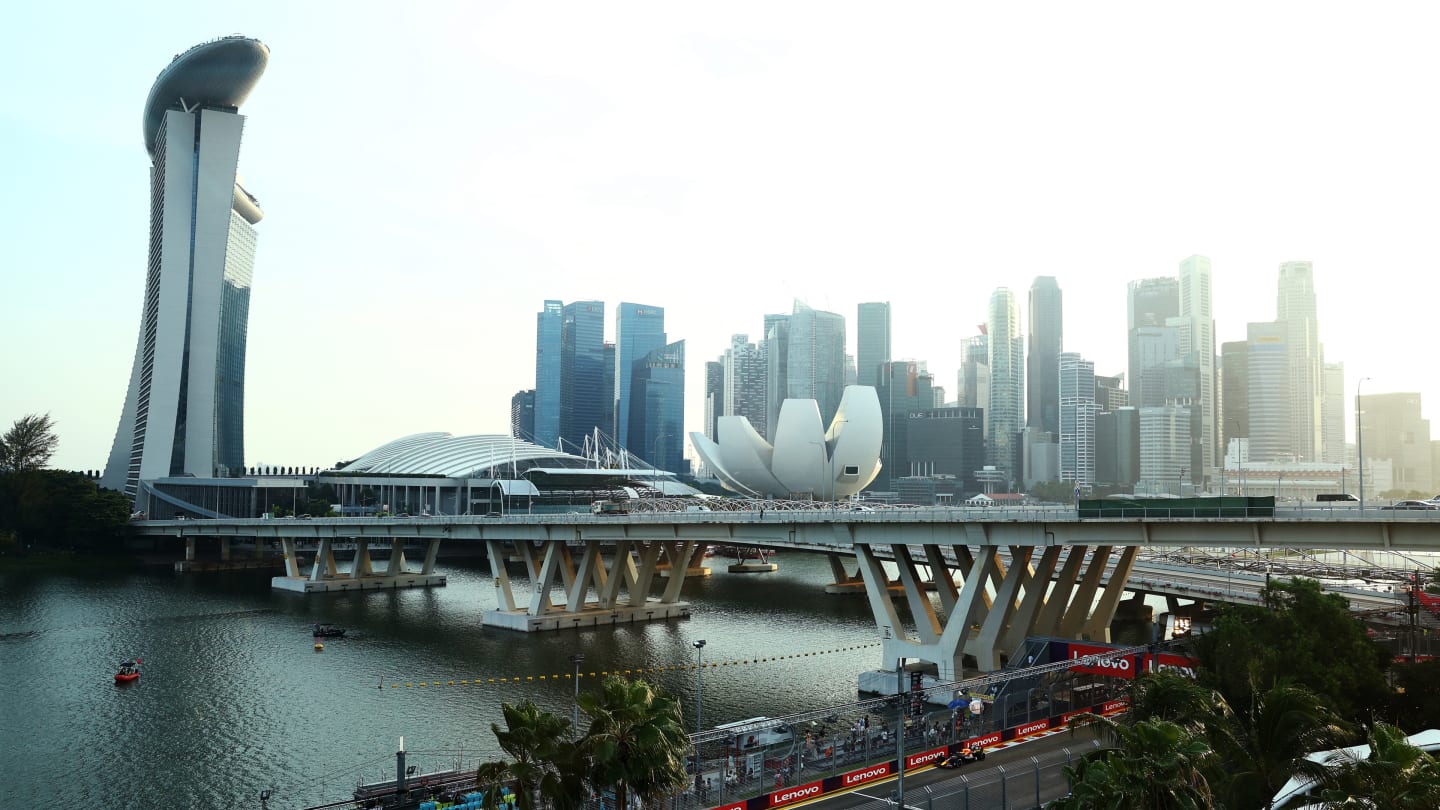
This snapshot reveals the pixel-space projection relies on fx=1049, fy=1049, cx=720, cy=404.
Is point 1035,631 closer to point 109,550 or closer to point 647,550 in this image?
point 647,550

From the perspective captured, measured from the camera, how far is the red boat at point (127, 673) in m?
49.2

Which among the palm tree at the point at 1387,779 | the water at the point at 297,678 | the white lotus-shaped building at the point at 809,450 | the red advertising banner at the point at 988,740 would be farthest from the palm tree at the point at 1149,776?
the white lotus-shaped building at the point at 809,450

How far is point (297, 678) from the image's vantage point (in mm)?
50656

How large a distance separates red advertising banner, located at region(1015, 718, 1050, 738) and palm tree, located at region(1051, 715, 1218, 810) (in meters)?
15.6

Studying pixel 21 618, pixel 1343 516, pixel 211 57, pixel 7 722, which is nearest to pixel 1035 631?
pixel 1343 516

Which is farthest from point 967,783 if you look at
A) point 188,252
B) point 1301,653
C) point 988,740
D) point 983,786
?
point 188,252

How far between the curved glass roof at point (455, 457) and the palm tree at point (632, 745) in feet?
338

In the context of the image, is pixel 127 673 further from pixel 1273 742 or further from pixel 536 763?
pixel 1273 742

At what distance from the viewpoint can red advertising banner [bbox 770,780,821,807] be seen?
27.7 m

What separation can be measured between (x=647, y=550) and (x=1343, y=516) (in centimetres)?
4489

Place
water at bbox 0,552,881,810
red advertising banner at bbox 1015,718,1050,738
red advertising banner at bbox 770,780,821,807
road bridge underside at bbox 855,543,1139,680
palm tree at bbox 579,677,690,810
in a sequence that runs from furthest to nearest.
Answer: road bridge underside at bbox 855,543,1139,680 < water at bbox 0,552,881,810 < red advertising banner at bbox 1015,718,1050,738 < red advertising banner at bbox 770,780,821,807 < palm tree at bbox 579,677,690,810

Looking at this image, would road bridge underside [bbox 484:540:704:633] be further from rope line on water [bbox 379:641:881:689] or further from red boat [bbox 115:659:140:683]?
Answer: red boat [bbox 115:659:140:683]

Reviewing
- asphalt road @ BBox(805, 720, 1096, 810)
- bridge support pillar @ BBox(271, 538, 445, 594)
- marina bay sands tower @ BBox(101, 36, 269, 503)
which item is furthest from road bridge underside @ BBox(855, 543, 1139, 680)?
marina bay sands tower @ BBox(101, 36, 269, 503)

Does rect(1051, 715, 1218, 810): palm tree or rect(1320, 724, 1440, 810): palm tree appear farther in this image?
rect(1051, 715, 1218, 810): palm tree
